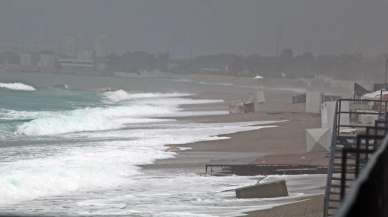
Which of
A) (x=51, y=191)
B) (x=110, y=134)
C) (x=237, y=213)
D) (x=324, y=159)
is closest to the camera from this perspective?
(x=237, y=213)

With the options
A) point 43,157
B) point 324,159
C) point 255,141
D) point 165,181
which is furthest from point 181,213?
point 255,141

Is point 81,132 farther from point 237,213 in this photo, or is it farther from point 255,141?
point 237,213

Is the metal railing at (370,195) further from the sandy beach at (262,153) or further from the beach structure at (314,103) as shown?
the beach structure at (314,103)

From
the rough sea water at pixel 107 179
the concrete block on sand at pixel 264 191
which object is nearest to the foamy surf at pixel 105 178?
the rough sea water at pixel 107 179

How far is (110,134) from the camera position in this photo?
37062mm

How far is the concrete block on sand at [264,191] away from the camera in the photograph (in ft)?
53.4

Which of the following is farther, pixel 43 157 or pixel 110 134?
pixel 110 134

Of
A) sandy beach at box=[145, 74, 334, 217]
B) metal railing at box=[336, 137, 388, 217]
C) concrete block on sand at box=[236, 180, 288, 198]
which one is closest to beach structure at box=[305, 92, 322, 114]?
sandy beach at box=[145, 74, 334, 217]

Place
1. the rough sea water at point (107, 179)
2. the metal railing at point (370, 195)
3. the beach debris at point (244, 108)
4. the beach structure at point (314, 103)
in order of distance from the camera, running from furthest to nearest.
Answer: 1. the beach debris at point (244, 108)
2. the beach structure at point (314, 103)
3. the rough sea water at point (107, 179)
4. the metal railing at point (370, 195)

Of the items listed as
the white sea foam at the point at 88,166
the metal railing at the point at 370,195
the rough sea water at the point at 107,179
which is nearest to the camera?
the metal railing at the point at 370,195

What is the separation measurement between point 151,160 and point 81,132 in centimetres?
1480

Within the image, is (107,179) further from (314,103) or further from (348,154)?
(314,103)

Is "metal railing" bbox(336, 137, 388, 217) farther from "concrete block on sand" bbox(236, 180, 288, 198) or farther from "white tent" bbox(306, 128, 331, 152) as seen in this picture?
"white tent" bbox(306, 128, 331, 152)

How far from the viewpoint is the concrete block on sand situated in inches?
641
